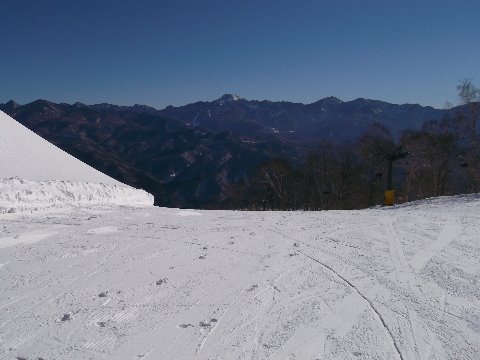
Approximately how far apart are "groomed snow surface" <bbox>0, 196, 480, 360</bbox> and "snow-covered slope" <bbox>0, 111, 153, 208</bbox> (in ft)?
8.33

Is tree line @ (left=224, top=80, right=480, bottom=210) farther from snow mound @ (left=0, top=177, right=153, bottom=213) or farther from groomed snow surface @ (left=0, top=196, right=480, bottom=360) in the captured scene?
groomed snow surface @ (left=0, top=196, right=480, bottom=360)

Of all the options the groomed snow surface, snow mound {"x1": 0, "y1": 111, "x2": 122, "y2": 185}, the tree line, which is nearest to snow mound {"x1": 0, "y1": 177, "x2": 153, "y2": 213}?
snow mound {"x1": 0, "y1": 111, "x2": 122, "y2": 185}

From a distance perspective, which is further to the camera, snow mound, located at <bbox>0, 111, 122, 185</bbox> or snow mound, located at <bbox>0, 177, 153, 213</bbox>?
snow mound, located at <bbox>0, 111, 122, 185</bbox>

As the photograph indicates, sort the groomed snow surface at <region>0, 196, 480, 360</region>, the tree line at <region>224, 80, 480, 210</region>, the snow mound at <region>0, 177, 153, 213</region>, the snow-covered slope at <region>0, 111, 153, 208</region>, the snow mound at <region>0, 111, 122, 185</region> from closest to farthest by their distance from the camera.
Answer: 1. the groomed snow surface at <region>0, 196, 480, 360</region>
2. the snow mound at <region>0, 177, 153, 213</region>
3. the snow-covered slope at <region>0, 111, 153, 208</region>
4. the snow mound at <region>0, 111, 122, 185</region>
5. the tree line at <region>224, 80, 480, 210</region>

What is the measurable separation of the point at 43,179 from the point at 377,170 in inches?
1191

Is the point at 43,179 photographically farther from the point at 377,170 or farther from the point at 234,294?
the point at 377,170

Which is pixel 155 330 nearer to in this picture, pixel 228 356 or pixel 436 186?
pixel 228 356

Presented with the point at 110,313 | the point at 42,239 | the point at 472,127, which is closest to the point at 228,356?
the point at 110,313

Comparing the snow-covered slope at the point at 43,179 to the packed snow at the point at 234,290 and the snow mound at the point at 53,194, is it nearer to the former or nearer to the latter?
the snow mound at the point at 53,194

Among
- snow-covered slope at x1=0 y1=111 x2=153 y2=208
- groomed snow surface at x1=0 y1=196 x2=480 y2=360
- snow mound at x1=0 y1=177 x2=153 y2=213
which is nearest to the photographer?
groomed snow surface at x1=0 y1=196 x2=480 y2=360

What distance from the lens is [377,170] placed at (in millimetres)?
35656

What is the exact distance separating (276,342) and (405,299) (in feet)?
6.27

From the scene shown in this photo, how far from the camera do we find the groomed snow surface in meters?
3.31

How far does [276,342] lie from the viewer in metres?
3.39
